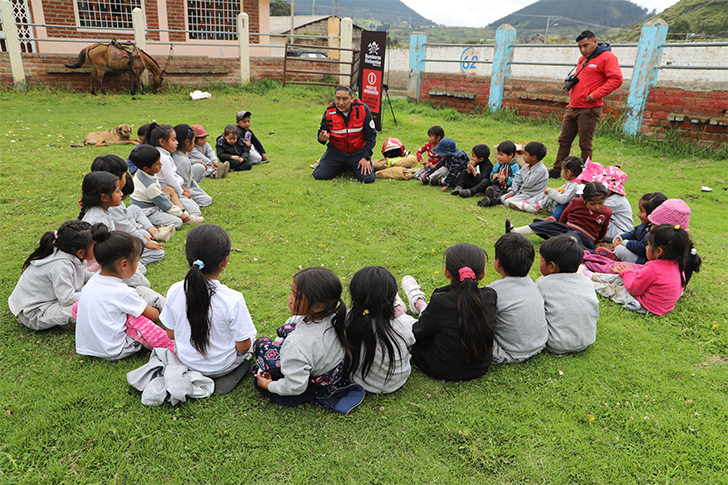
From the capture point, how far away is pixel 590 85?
682 cm

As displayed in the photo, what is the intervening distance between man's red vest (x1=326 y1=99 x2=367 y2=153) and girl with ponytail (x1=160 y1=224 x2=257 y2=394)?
4.63 m

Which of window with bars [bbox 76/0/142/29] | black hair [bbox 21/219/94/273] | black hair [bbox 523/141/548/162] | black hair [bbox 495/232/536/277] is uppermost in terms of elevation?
window with bars [bbox 76/0/142/29]

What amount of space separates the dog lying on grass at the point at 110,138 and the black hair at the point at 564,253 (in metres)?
7.87

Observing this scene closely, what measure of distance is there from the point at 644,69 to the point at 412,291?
7.88 meters

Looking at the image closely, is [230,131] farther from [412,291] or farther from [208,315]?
[208,315]

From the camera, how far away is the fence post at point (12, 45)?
12133 millimetres

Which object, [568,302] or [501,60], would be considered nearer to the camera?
[568,302]

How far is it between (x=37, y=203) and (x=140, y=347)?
3.62m

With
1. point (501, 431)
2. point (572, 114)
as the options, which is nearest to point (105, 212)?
point (501, 431)

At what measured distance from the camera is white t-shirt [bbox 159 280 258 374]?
2666 millimetres

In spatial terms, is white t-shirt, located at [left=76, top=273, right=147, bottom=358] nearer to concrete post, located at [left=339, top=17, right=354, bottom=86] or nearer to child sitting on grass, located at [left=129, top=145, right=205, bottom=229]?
child sitting on grass, located at [left=129, top=145, right=205, bottom=229]

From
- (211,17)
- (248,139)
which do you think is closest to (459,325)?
(248,139)

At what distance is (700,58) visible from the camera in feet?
26.8

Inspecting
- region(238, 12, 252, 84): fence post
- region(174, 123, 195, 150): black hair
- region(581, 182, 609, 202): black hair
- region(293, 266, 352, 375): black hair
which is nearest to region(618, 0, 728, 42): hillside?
region(238, 12, 252, 84): fence post
